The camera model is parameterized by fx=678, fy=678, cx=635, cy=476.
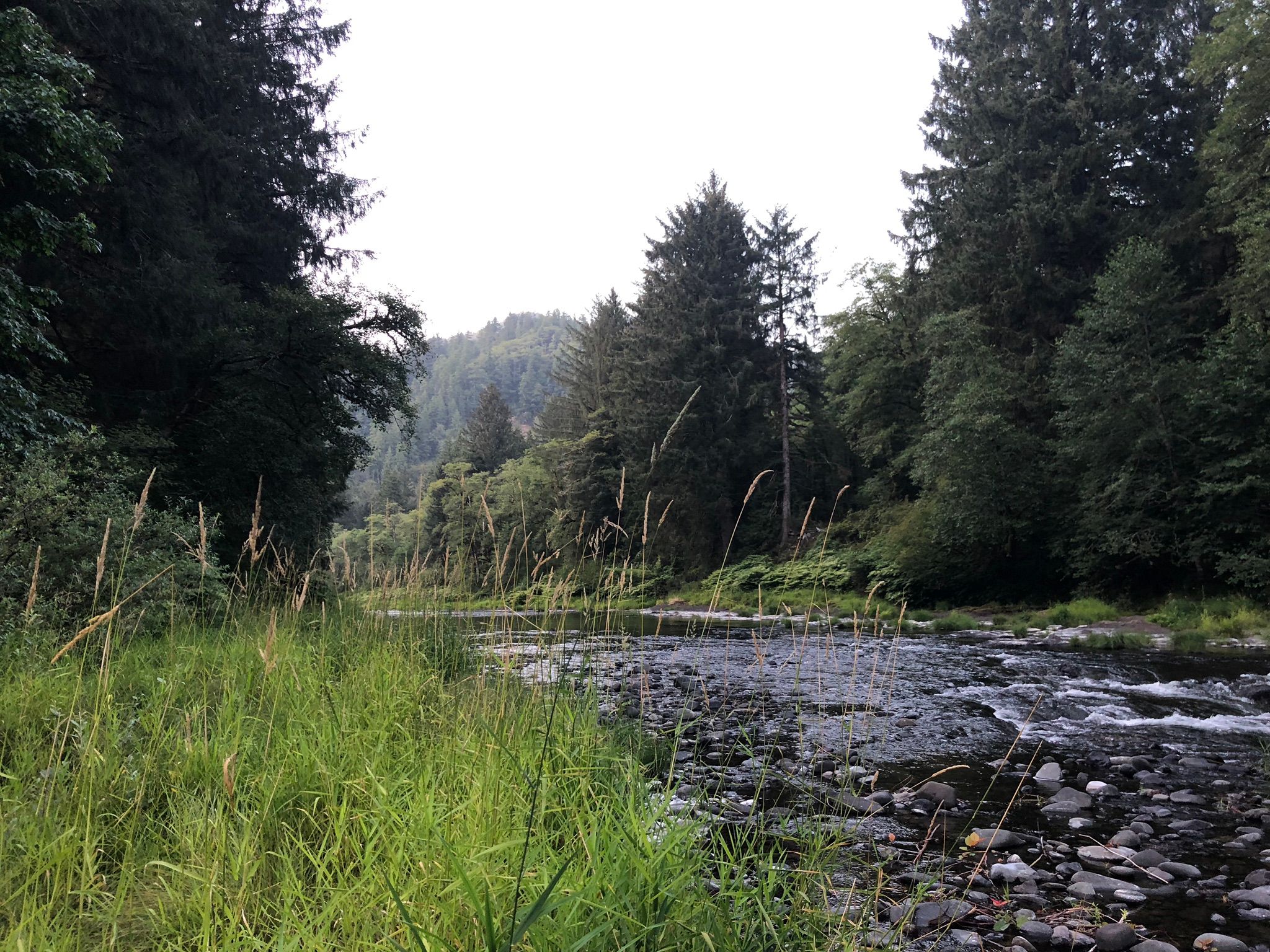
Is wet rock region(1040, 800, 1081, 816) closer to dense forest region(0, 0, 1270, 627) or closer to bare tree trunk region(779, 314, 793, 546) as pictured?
dense forest region(0, 0, 1270, 627)

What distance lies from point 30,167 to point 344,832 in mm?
9541

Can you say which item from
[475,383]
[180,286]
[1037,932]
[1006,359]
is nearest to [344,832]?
[1037,932]

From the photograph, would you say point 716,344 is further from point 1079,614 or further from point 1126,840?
point 1126,840

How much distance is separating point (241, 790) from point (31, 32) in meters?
9.54

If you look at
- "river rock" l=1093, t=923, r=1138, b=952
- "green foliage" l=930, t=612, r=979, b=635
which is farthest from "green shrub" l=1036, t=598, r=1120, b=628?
"river rock" l=1093, t=923, r=1138, b=952

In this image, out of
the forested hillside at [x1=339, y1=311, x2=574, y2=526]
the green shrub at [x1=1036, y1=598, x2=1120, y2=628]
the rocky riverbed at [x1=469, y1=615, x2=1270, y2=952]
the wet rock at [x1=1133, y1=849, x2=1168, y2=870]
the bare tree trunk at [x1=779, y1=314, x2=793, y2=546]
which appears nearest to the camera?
the rocky riverbed at [x1=469, y1=615, x2=1270, y2=952]

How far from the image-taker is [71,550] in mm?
5691

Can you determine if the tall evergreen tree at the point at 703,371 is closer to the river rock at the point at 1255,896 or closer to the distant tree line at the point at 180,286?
the distant tree line at the point at 180,286

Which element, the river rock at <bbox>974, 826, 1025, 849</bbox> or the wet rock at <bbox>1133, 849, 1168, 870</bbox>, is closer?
the wet rock at <bbox>1133, 849, 1168, 870</bbox>

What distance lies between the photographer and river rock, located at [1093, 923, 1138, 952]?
270cm

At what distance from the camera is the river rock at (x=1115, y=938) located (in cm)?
270

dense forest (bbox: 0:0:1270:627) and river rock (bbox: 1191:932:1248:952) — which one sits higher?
dense forest (bbox: 0:0:1270:627)

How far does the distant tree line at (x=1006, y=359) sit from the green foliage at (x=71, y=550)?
76.6 inches

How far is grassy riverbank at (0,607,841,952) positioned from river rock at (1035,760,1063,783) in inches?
116
